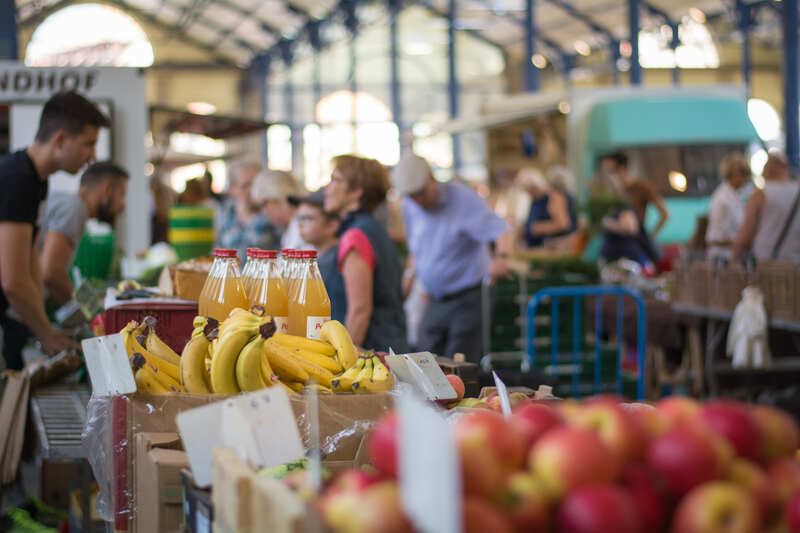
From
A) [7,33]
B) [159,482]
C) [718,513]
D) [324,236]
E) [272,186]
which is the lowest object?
[159,482]

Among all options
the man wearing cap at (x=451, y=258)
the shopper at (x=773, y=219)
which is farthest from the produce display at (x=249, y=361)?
the shopper at (x=773, y=219)

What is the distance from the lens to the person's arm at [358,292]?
13.0 feet

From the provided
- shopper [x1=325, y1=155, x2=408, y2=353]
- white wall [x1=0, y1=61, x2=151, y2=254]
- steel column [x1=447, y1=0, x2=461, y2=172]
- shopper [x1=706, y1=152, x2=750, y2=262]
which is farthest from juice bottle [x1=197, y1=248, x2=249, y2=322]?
steel column [x1=447, y1=0, x2=461, y2=172]

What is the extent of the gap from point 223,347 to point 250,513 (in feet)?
2.42

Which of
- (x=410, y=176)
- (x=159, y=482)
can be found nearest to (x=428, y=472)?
(x=159, y=482)

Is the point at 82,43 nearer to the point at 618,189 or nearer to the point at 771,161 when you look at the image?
the point at 618,189

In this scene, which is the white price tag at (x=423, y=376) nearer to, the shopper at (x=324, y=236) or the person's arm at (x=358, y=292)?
the person's arm at (x=358, y=292)

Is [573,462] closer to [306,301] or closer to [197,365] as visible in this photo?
[197,365]

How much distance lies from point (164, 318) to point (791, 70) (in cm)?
1255

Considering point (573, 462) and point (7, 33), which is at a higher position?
point (7, 33)

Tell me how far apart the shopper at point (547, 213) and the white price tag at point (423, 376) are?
8.17 m

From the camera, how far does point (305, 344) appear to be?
8.10 ft

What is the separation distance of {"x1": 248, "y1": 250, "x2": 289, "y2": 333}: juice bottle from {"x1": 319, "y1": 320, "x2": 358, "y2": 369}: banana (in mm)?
164

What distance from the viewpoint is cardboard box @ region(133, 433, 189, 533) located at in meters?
1.90
